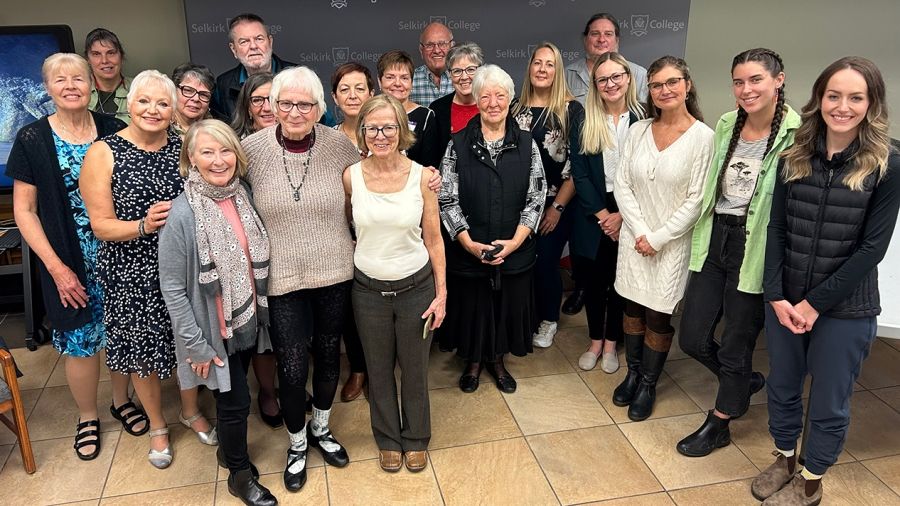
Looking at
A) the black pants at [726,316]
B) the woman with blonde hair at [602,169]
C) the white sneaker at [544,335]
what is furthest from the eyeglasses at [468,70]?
the white sneaker at [544,335]

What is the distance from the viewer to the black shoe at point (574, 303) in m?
4.31

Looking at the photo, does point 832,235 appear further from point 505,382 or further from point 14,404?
point 14,404

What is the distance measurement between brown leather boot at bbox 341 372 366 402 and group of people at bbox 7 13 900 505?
16 cm

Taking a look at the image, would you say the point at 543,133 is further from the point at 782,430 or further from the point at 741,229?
the point at 782,430

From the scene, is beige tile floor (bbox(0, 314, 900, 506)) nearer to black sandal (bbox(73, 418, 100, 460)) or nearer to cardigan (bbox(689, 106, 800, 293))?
black sandal (bbox(73, 418, 100, 460))

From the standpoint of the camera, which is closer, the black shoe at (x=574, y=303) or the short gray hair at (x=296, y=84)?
the short gray hair at (x=296, y=84)

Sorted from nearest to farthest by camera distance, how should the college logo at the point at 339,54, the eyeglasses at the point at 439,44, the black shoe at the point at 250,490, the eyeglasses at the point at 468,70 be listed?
the black shoe at the point at 250,490
the eyeglasses at the point at 468,70
the eyeglasses at the point at 439,44
the college logo at the point at 339,54

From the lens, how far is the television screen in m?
3.97

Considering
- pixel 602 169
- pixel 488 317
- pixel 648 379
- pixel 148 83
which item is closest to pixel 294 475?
pixel 488 317

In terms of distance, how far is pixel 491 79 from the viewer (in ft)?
9.06

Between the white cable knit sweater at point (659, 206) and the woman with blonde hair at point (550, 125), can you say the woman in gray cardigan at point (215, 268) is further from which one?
the white cable knit sweater at point (659, 206)

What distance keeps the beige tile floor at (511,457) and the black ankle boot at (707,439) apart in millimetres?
39

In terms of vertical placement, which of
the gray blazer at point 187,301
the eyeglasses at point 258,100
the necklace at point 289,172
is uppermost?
the eyeglasses at point 258,100

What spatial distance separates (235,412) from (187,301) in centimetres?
48
